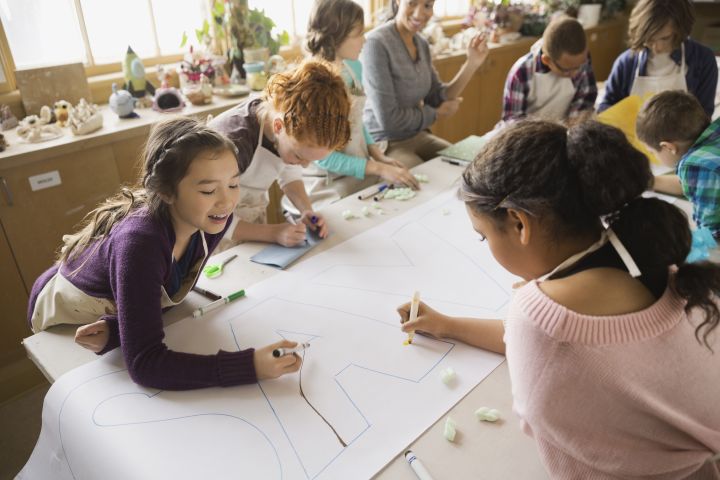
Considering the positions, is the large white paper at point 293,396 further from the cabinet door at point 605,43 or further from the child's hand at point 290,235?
the cabinet door at point 605,43

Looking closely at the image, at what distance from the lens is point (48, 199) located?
6.12ft

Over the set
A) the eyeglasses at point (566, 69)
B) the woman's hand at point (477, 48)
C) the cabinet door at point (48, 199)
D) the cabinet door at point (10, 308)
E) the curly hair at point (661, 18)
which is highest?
the curly hair at point (661, 18)

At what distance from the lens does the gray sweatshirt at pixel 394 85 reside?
2111 millimetres

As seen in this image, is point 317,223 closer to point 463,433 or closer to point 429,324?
point 429,324

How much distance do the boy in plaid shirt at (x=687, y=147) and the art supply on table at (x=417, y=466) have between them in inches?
42.9

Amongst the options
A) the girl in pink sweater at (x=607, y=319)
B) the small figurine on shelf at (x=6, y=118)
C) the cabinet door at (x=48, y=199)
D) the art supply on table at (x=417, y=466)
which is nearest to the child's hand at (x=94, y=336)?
the art supply on table at (x=417, y=466)

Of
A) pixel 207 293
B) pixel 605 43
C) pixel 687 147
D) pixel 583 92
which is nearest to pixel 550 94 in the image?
pixel 583 92

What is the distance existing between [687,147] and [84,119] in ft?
6.65

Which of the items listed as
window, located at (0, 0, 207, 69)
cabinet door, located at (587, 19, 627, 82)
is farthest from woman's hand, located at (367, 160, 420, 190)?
cabinet door, located at (587, 19, 627, 82)

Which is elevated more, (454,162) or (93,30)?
(93,30)

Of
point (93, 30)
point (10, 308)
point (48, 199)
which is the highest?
point (93, 30)

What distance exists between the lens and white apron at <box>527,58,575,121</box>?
220 cm

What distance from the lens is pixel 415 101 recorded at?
7.58 feet

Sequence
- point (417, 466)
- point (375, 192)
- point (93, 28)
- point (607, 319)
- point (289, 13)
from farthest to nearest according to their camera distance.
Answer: point (289, 13), point (93, 28), point (375, 192), point (417, 466), point (607, 319)
